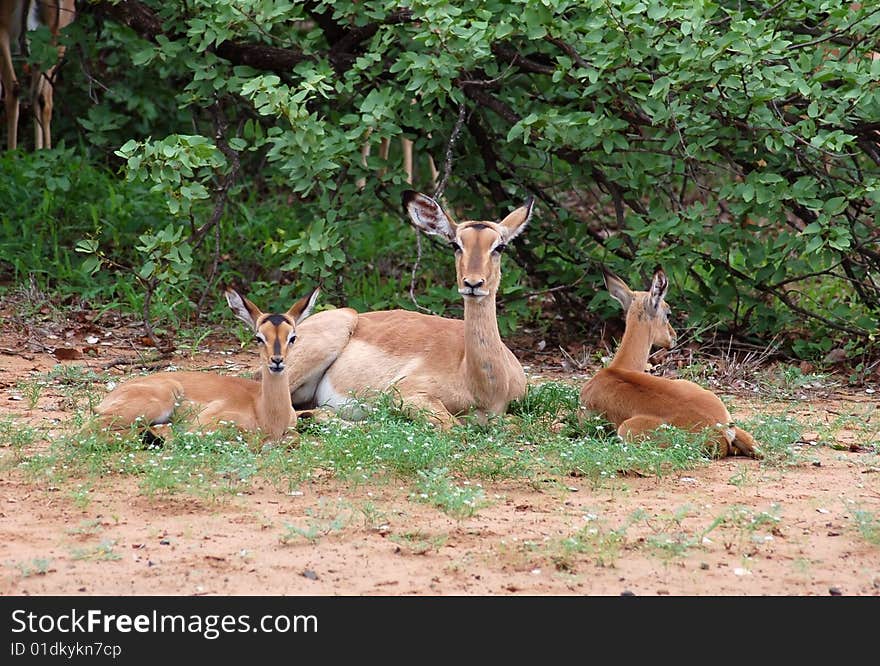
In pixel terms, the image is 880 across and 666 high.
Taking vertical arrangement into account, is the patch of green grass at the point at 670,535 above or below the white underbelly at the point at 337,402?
above

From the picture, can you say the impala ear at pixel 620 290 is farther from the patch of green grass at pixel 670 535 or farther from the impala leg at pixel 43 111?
the impala leg at pixel 43 111

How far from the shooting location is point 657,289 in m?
7.23

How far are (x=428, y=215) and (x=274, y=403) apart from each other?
4.79ft

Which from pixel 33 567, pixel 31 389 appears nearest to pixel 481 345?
pixel 31 389

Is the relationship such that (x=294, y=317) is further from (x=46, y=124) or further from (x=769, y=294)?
(x=46, y=124)

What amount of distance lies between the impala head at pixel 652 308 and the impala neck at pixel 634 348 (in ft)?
0.05

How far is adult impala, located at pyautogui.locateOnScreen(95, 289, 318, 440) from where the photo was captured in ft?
20.7

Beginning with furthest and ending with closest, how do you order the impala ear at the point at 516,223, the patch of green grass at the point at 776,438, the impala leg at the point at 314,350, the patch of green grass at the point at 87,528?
the impala leg at the point at 314,350 < the impala ear at the point at 516,223 < the patch of green grass at the point at 776,438 < the patch of green grass at the point at 87,528

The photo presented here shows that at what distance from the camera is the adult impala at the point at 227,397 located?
20.7 ft

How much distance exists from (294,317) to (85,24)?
5.61m

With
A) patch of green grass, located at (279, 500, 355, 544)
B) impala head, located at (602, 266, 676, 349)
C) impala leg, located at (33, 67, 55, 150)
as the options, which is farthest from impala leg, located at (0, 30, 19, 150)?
patch of green grass, located at (279, 500, 355, 544)

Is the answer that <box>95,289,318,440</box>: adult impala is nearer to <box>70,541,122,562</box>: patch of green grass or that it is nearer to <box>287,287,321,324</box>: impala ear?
<box>287,287,321,324</box>: impala ear

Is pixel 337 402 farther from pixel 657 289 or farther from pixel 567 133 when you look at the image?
pixel 567 133

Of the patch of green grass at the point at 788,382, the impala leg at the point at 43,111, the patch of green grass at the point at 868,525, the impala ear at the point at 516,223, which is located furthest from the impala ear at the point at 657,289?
the impala leg at the point at 43,111
